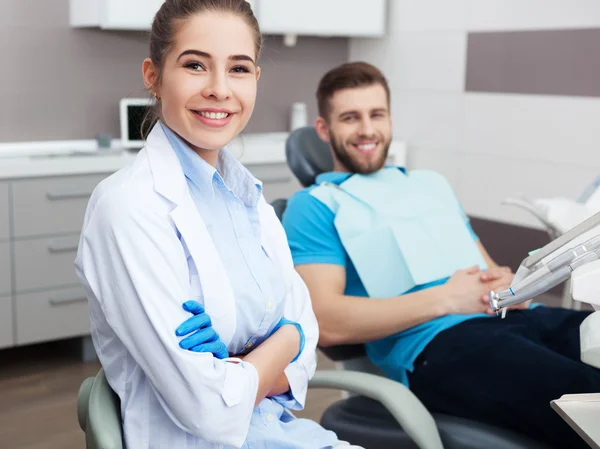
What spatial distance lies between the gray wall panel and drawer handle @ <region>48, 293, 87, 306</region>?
6.60 ft

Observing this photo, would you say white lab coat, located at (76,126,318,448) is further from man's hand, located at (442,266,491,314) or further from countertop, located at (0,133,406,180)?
countertop, located at (0,133,406,180)

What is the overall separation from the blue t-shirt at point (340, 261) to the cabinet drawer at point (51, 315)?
4.87 feet

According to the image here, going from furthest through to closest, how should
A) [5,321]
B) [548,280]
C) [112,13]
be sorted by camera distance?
[112,13]
[5,321]
[548,280]

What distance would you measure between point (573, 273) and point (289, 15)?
2994mm

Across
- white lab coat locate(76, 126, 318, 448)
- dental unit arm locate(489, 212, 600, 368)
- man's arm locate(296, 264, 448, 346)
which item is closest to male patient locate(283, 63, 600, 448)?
man's arm locate(296, 264, 448, 346)

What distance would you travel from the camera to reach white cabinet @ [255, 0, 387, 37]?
376 cm

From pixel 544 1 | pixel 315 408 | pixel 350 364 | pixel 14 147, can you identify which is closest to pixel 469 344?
pixel 350 364

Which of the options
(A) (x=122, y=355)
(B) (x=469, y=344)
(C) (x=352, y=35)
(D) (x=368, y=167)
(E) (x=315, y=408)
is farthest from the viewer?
(C) (x=352, y=35)

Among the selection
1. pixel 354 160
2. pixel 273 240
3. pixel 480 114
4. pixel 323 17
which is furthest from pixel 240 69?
pixel 323 17

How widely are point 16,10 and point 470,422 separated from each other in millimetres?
2645

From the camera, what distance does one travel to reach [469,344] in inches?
70.4

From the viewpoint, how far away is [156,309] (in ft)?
3.59

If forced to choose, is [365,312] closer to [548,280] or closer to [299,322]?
[299,322]

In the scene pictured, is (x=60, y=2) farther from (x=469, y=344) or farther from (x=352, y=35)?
(x=469, y=344)
